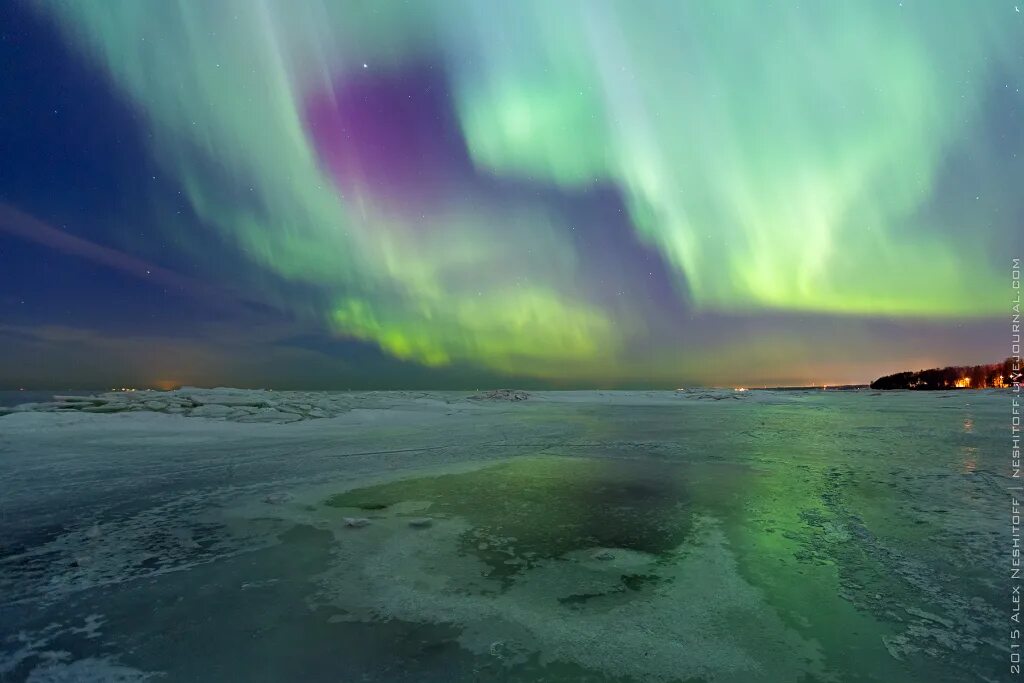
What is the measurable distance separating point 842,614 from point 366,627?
3.43 meters

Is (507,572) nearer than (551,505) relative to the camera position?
Yes

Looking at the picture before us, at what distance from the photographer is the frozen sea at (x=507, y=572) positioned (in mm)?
2859

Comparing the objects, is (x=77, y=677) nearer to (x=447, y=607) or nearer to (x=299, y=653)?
(x=299, y=653)

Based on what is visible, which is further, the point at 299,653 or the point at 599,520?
the point at 599,520

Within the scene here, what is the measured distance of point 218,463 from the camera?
10.1 m

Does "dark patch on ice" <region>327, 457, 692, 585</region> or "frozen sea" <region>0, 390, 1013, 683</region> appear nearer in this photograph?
"frozen sea" <region>0, 390, 1013, 683</region>

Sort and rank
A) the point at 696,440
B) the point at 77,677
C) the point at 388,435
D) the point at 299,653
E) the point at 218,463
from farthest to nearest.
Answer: the point at 388,435
the point at 696,440
the point at 218,463
the point at 299,653
the point at 77,677

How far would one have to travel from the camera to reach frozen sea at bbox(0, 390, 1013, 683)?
113 inches

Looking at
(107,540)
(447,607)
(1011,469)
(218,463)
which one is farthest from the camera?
(218,463)

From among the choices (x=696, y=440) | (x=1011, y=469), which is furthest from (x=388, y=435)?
(x=1011, y=469)

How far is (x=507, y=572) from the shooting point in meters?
4.21

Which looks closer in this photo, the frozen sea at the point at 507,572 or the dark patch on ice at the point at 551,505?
the frozen sea at the point at 507,572

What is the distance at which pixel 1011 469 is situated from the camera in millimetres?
9070

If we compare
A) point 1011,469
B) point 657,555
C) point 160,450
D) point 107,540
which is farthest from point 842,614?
point 160,450
